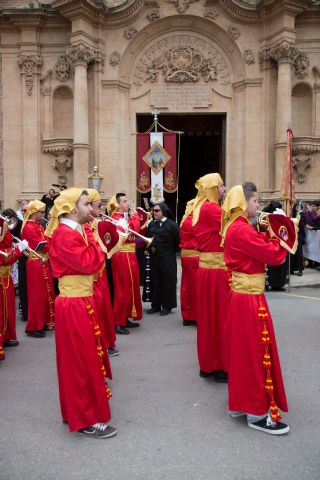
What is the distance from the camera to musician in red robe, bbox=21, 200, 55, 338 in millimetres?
7867

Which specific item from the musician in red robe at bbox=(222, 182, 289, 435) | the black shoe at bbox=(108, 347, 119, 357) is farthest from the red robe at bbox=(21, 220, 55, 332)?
the musician in red robe at bbox=(222, 182, 289, 435)

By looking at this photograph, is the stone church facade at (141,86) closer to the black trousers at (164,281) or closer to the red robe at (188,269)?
the black trousers at (164,281)

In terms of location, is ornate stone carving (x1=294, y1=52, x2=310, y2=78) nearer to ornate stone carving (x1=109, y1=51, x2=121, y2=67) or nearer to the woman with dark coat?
ornate stone carving (x1=109, y1=51, x2=121, y2=67)

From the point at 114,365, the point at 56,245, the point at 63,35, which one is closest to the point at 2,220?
the point at 114,365

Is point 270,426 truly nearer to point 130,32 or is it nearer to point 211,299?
point 211,299

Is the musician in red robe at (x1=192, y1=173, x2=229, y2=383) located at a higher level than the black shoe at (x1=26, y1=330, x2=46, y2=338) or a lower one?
higher

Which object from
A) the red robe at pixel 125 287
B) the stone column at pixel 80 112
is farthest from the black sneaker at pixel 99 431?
the stone column at pixel 80 112

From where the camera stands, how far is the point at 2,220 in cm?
678

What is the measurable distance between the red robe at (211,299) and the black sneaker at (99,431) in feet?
5.47

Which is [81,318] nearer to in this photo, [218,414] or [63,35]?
[218,414]

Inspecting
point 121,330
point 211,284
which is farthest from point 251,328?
point 121,330

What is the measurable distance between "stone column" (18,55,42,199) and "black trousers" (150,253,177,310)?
9333mm

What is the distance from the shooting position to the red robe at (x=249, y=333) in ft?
13.5

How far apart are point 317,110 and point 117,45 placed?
7.25m
